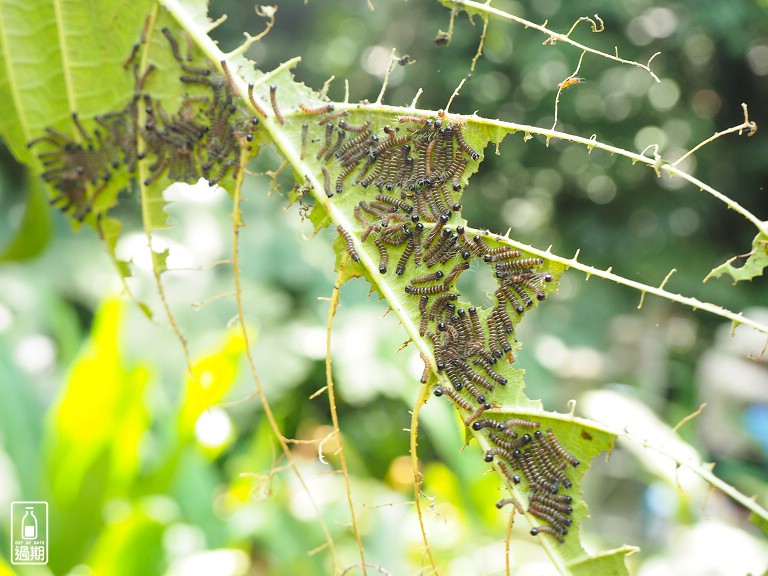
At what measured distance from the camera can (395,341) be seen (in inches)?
191

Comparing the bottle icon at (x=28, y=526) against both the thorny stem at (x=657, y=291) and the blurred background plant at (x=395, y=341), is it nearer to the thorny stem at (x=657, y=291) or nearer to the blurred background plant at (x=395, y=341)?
the blurred background plant at (x=395, y=341)

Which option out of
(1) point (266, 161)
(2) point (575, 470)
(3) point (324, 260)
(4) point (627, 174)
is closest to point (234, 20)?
(1) point (266, 161)

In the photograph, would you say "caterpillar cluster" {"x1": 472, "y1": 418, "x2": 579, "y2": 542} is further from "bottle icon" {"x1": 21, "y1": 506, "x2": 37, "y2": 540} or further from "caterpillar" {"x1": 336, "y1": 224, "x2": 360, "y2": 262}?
"bottle icon" {"x1": 21, "y1": 506, "x2": 37, "y2": 540}

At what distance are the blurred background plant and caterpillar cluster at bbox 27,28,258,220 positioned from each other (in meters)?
1.60

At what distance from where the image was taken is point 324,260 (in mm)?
4934

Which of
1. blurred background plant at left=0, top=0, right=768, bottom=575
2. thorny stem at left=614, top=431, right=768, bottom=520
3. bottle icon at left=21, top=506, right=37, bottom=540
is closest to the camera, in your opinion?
thorny stem at left=614, top=431, right=768, bottom=520

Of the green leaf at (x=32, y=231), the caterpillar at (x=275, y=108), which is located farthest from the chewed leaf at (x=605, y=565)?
the green leaf at (x=32, y=231)

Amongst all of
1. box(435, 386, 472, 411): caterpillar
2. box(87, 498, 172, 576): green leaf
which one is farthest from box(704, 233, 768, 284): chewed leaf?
box(87, 498, 172, 576): green leaf

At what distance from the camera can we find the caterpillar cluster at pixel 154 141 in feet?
3.76

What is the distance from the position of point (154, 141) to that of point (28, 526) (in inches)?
83.0

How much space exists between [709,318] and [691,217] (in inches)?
50.3

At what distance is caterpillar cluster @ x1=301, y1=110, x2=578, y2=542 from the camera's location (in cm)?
95

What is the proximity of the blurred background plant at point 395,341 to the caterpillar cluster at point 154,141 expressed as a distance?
160cm

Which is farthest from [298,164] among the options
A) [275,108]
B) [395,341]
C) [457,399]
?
[395,341]
